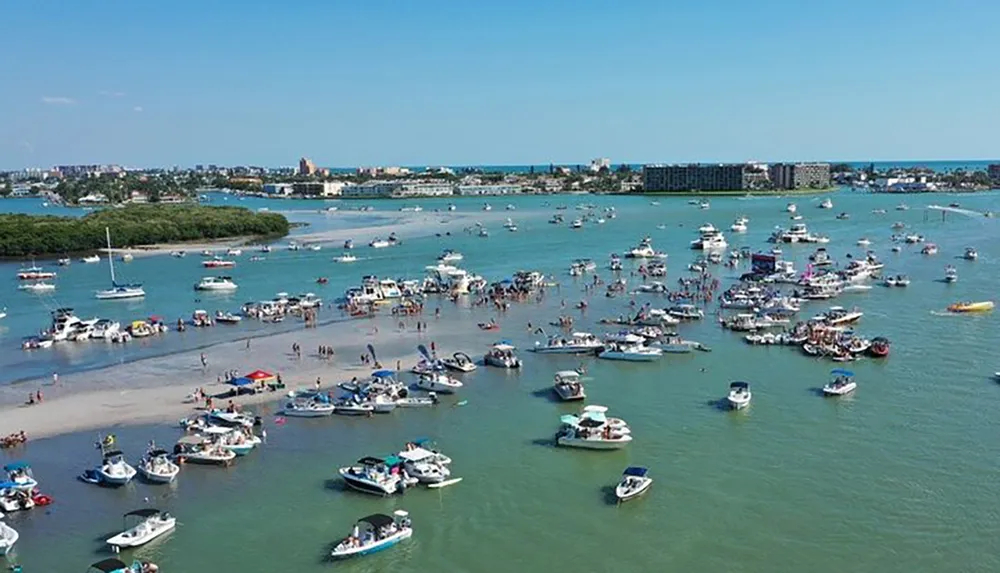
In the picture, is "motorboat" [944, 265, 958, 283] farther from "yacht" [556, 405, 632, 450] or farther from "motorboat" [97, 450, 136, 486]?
"motorboat" [97, 450, 136, 486]

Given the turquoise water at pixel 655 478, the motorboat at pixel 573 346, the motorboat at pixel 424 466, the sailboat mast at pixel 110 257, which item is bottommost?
the turquoise water at pixel 655 478

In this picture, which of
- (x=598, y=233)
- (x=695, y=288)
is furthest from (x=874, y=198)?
(x=695, y=288)

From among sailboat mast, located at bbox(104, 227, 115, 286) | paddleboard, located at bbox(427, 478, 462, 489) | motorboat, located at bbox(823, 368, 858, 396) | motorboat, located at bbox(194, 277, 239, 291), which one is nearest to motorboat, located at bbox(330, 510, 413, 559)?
paddleboard, located at bbox(427, 478, 462, 489)

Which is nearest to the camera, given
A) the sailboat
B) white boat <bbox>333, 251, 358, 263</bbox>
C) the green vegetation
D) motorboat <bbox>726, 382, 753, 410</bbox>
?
motorboat <bbox>726, 382, 753, 410</bbox>

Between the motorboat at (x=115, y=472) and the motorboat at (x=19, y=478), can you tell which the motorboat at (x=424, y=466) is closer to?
the motorboat at (x=115, y=472)

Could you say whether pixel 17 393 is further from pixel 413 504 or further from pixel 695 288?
pixel 695 288

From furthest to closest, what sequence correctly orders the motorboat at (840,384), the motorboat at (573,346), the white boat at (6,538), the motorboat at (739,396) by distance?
1. the motorboat at (573,346)
2. the motorboat at (840,384)
3. the motorboat at (739,396)
4. the white boat at (6,538)

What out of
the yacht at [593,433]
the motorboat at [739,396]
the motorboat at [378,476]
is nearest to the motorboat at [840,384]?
the motorboat at [739,396]
